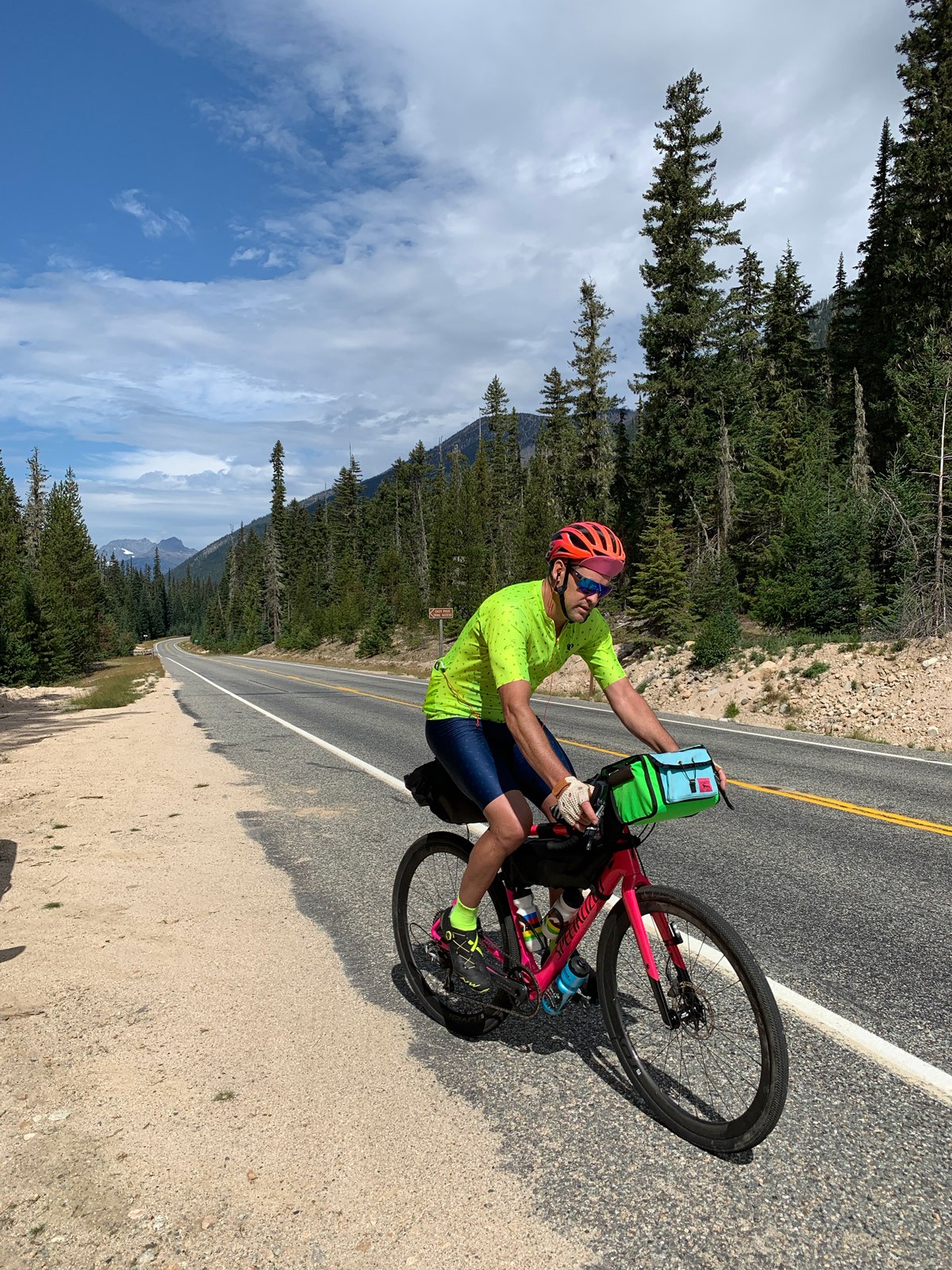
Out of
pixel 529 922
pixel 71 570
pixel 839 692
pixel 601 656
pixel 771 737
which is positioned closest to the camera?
pixel 529 922

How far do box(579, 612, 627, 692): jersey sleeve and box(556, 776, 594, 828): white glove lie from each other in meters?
0.74

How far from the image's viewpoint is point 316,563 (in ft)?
310

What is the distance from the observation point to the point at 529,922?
A: 3102 millimetres

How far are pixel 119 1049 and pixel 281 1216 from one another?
4.47 ft

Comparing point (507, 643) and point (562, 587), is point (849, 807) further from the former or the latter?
point (507, 643)

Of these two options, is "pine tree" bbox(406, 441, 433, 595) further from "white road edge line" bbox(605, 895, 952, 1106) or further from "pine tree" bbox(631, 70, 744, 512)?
"white road edge line" bbox(605, 895, 952, 1106)

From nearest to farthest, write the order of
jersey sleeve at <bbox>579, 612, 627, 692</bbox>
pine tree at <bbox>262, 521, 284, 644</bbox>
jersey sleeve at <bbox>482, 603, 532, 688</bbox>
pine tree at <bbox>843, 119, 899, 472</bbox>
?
jersey sleeve at <bbox>482, 603, 532, 688</bbox>
jersey sleeve at <bbox>579, 612, 627, 692</bbox>
pine tree at <bbox>843, 119, 899, 472</bbox>
pine tree at <bbox>262, 521, 284, 644</bbox>

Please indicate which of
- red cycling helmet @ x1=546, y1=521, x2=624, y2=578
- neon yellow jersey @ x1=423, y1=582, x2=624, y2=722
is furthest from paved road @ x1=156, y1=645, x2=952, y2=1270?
red cycling helmet @ x1=546, y1=521, x2=624, y2=578

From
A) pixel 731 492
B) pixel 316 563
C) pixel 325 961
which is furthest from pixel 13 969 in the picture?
pixel 316 563

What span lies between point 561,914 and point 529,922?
206mm

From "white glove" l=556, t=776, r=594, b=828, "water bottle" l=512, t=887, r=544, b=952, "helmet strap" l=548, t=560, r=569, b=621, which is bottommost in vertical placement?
"water bottle" l=512, t=887, r=544, b=952

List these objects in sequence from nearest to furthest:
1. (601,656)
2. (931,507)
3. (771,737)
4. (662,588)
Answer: (601,656) → (771,737) → (931,507) → (662,588)

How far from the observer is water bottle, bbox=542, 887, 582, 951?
291cm

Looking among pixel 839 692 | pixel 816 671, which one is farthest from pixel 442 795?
pixel 816 671
